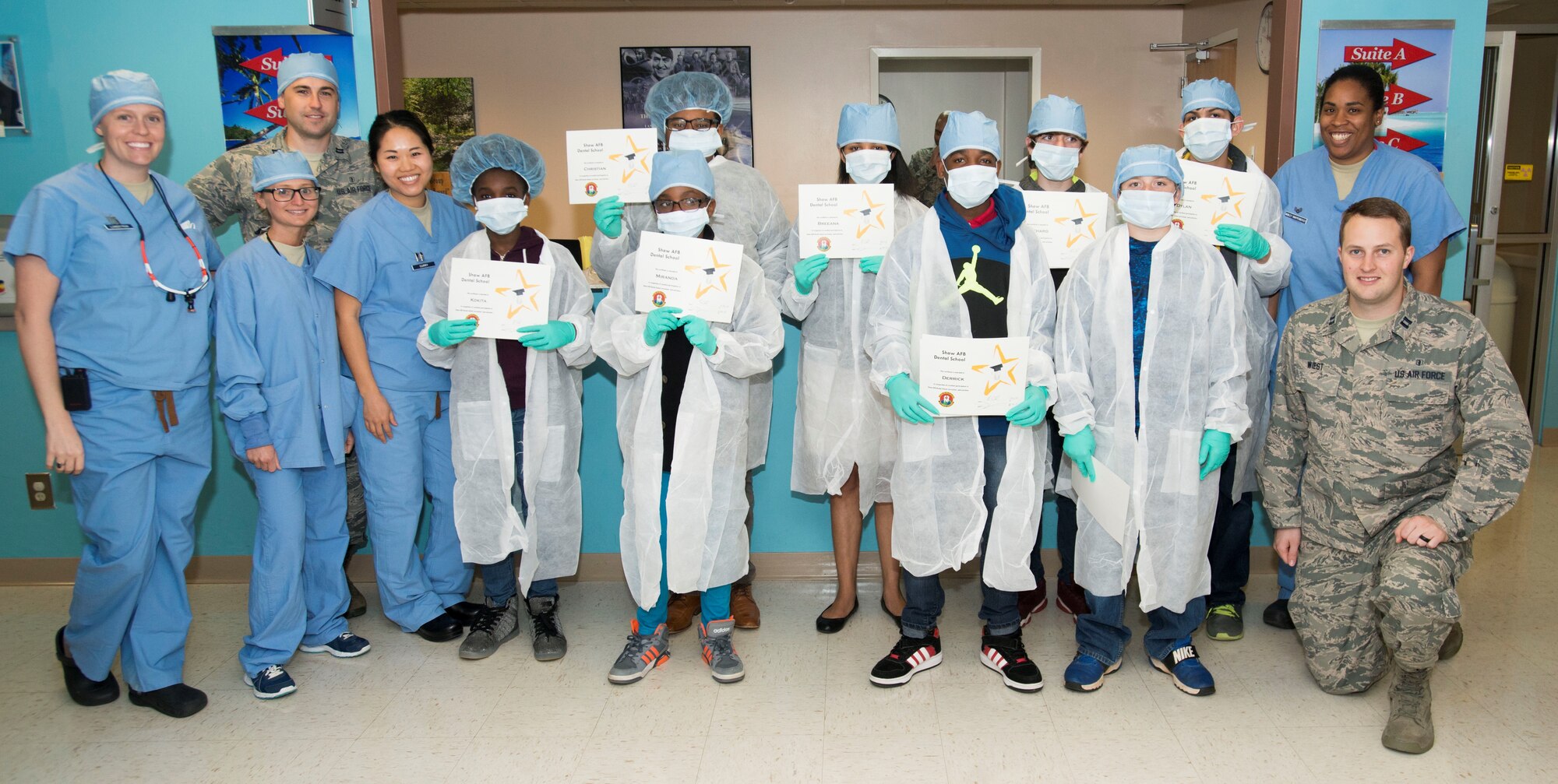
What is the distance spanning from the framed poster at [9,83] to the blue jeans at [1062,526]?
12.0ft

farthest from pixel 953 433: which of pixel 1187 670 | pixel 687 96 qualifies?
pixel 687 96

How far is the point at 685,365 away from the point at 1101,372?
3.73 ft

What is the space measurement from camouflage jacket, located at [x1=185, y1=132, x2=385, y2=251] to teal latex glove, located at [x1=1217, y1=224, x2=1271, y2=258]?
2.62 meters

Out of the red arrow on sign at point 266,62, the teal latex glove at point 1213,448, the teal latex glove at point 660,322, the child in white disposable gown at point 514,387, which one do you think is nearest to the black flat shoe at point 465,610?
the child in white disposable gown at point 514,387

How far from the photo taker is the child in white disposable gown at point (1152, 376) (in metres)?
2.51

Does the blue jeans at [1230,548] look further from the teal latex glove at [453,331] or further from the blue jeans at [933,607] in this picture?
the teal latex glove at [453,331]

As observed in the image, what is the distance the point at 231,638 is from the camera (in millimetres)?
3238

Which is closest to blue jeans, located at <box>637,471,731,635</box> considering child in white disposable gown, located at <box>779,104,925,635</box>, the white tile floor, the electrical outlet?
the white tile floor

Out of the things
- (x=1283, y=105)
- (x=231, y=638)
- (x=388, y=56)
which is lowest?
(x=231, y=638)

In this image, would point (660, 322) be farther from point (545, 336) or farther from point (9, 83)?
point (9, 83)

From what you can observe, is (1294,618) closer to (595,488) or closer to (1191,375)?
(1191,375)

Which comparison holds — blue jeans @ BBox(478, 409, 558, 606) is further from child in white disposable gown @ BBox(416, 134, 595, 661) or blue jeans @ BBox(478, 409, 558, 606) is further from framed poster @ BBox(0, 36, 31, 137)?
framed poster @ BBox(0, 36, 31, 137)

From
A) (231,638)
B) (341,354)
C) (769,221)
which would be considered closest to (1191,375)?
(769,221)

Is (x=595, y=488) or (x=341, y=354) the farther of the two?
(x=595, y=488)
